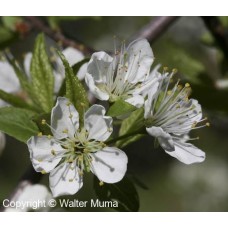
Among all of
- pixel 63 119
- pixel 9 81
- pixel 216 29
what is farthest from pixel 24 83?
pixel 216 29

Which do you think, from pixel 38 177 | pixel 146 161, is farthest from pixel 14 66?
pixel 146 161

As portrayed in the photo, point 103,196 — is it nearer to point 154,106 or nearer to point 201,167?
point 154,106

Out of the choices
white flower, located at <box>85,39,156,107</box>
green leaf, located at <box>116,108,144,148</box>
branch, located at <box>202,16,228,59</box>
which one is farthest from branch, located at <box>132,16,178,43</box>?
green leaf, located at <box>116,108,144,148</box>

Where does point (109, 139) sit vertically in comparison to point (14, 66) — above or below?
below

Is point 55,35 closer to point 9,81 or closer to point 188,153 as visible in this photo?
point 9,81

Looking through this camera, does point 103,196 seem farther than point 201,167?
No

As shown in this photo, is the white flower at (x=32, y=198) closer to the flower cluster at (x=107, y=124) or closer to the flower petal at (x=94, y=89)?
the flower cluster at (x=107, y=124)

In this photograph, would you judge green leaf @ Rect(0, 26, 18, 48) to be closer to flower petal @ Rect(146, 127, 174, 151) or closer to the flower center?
the flower center
